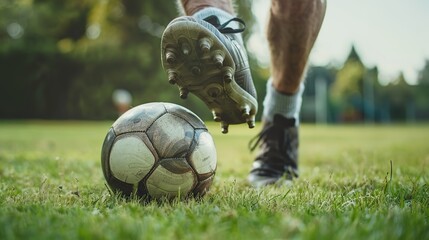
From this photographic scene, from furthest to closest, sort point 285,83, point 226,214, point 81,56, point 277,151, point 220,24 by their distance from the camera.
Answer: point 81,56 < point 277,151 < point 285,83 < point 220,24 < point 226,214

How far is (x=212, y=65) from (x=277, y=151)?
3.70 ft

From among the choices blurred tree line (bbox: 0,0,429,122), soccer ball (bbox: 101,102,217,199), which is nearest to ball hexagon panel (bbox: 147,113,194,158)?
soccer ball (bbox: 101,102,217,199)

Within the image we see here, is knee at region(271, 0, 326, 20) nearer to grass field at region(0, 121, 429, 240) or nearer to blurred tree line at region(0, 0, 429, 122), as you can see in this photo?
grass field at region(0, 121, 429, 240)

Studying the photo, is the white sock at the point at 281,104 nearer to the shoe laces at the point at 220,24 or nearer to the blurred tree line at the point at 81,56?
the shoe laces at the point at 220,24

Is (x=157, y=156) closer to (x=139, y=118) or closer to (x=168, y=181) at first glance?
(x=168, y=181)

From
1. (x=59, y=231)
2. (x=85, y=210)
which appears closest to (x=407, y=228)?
(x=59, y=231)

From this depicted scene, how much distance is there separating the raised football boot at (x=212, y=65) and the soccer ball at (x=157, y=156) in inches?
7.4

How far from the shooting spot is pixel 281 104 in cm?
308

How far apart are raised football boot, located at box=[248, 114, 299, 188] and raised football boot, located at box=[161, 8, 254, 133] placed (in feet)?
2.17

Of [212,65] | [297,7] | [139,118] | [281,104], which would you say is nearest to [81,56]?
[281,104]

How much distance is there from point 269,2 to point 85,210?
5.64ft

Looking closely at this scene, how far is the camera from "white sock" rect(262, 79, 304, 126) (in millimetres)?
3088

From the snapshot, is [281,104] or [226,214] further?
[281,104]

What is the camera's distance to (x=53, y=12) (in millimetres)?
25641
